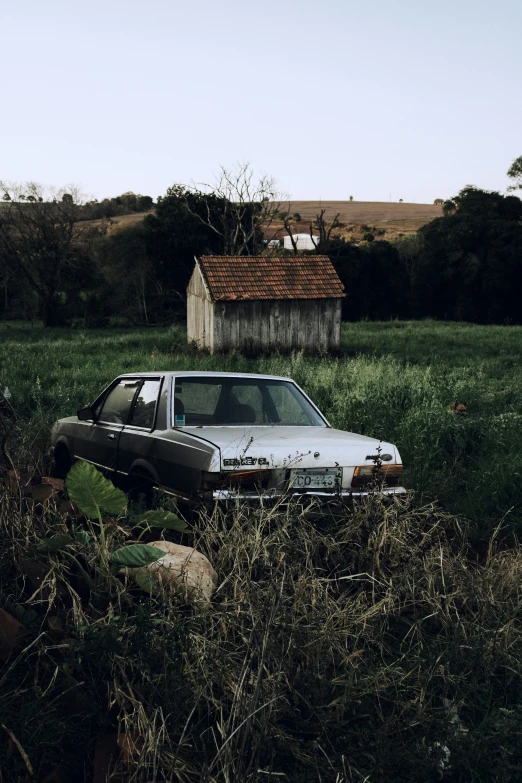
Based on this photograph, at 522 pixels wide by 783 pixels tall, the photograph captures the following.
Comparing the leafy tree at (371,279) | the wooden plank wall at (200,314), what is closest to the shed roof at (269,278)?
the wooden plank wall at (200,314)

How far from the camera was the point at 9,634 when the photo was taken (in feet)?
13.3

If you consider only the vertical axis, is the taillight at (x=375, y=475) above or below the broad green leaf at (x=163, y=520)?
below

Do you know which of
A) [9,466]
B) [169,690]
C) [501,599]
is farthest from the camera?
[9,466]

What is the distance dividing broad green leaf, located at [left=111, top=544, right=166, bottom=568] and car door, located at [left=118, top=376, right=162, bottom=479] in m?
2.04

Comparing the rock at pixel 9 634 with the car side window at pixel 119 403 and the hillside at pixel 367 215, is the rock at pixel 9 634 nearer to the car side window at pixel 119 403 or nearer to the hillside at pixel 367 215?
the car side window at pixel 119 403

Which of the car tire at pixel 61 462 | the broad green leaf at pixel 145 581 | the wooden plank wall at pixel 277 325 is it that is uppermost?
the broad green leaf at pixel 145 581

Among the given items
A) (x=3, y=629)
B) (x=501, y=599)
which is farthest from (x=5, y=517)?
(x=501, y=599)

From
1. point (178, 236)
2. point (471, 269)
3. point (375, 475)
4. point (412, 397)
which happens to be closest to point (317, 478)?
point (375, 475)

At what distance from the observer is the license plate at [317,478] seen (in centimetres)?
602

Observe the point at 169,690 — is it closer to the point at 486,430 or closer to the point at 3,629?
the point at 3,629

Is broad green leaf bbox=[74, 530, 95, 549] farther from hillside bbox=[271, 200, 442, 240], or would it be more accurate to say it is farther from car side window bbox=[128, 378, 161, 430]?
hillside bbox=[271, 200, 442, 240]

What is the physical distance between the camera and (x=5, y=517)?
16.8ft

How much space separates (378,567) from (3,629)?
2.40m

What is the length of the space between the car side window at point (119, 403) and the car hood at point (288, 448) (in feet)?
4.66
